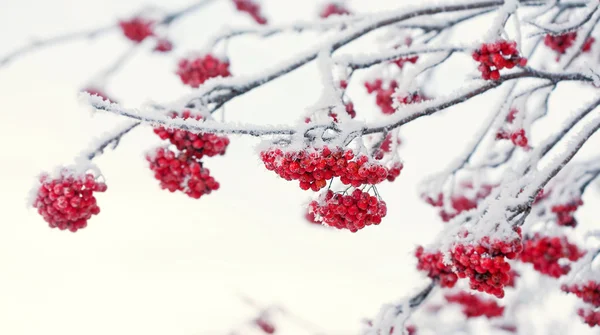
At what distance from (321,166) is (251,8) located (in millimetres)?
4846

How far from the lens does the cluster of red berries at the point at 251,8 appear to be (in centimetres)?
608

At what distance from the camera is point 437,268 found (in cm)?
278

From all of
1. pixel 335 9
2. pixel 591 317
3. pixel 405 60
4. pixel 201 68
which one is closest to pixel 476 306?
pixel 591 317

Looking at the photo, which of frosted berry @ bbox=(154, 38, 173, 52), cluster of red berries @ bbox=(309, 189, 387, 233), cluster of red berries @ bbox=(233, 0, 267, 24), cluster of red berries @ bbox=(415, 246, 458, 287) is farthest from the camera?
Answer: cluster of red berries @ bbox=(233, 0, 267, 24)

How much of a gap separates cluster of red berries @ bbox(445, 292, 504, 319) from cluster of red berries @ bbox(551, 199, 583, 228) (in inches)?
94.0

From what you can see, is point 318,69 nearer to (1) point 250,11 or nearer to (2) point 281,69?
(2) point 281,69

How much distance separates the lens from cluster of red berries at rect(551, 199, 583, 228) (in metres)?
3.28

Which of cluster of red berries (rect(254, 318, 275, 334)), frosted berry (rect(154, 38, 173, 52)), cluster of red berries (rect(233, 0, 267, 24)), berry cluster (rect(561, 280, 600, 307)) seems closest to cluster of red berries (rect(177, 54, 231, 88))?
berry cluster (rect(561, 280, 600, 307))

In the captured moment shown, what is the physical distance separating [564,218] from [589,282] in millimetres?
448

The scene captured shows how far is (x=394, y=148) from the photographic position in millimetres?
2529

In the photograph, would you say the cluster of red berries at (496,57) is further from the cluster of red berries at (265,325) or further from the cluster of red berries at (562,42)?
the cluster of red berries at (265,325)

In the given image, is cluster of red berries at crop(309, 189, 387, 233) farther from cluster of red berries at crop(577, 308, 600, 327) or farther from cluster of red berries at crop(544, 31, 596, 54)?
cluster of red berries at crop(544, 31, 596, 54)

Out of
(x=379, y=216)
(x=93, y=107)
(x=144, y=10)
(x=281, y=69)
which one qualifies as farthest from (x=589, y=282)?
(x=144, y=10)

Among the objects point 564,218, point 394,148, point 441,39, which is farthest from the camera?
point 441,39
